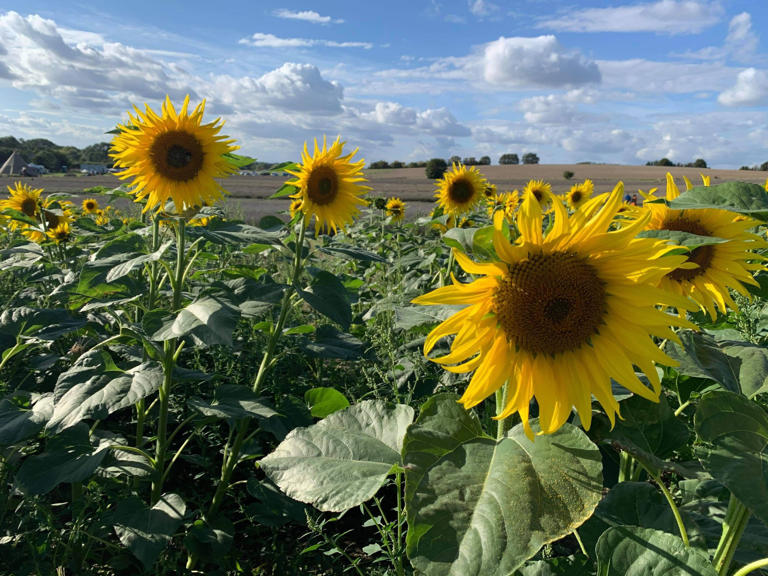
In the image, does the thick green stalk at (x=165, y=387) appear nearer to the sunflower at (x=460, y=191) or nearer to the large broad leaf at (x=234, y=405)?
the large broad leaf at (x=234, y=405)

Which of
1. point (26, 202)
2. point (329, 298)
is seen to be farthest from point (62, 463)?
point (26, 202)

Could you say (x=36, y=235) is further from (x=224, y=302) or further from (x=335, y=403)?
(x=335, y=403)

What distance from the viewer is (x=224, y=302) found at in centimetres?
194

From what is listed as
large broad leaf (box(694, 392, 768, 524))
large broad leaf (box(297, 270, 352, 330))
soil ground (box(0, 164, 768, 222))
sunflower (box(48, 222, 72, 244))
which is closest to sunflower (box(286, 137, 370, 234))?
large broad leaf (box(297, 270, 352, 330))

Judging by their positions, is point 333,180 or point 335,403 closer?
point 335,403

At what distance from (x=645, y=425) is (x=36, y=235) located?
5493 mm

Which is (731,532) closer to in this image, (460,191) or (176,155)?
(176,155)

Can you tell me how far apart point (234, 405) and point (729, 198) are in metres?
1.70

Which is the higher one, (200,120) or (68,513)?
(200,120)

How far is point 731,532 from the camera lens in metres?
1.20

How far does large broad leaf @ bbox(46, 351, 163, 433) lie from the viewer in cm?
173

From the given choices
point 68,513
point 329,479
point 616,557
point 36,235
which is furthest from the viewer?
point 36,235

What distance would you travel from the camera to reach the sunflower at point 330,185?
112 inches

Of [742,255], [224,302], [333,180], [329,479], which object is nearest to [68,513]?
[224,302]
